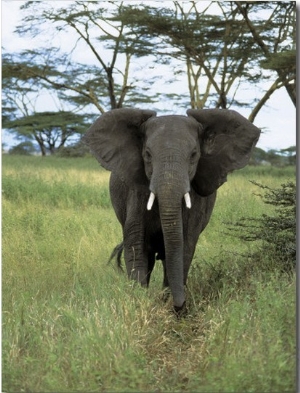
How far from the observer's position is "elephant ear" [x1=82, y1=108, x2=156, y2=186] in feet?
13.2

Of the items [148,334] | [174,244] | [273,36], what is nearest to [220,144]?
[174,244]

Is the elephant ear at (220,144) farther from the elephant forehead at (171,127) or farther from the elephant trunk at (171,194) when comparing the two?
the elephant trunk at (171,194)

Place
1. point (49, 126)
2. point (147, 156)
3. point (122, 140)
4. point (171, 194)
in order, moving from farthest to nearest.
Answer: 1. point (49, 126)
2. point (122, 140)
3. point (147, 156)
4. point (171, 194)

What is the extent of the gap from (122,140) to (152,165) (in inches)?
14.0

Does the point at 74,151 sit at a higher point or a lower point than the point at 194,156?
lower

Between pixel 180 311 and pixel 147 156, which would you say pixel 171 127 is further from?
pixel 180 311

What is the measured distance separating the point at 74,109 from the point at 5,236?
17829 mm

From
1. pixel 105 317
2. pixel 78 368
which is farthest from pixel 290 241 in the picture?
pixel 78 368

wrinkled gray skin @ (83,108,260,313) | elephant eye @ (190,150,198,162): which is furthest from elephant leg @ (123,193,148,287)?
elephant eye @ (190,150,198,162)

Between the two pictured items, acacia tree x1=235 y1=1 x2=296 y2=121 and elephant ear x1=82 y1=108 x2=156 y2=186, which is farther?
acacia tree x1=235 y1=1 x2=296 y2=121

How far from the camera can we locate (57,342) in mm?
3475

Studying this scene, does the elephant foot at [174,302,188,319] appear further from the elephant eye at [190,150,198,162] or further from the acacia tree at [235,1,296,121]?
the acacia tree at [235,1,296,121]

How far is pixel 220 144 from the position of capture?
409 centimetres

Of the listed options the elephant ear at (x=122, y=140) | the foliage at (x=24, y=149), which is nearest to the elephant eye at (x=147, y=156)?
the elephant ear at (x=122, y=140)
